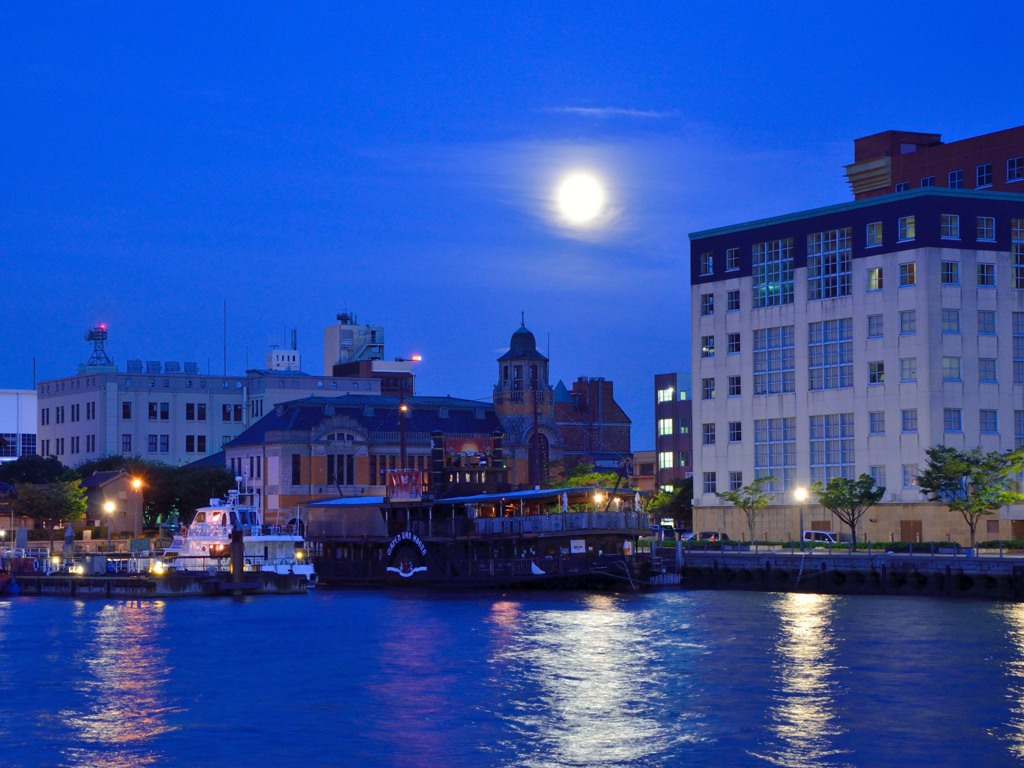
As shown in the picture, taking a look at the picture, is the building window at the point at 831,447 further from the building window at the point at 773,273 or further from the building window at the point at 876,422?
the building window at the point at 773,273

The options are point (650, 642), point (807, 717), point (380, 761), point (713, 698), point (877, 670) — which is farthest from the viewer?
point (650, 642)

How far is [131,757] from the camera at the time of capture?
3988 centimetres

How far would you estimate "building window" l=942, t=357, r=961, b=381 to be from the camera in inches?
4247

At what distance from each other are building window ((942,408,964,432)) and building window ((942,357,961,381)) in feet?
6.93

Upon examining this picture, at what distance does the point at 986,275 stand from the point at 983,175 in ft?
56.9

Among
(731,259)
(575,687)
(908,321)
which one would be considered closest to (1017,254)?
(908,321)

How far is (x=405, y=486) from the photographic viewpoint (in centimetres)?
10212

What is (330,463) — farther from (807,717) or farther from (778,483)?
(807,717)

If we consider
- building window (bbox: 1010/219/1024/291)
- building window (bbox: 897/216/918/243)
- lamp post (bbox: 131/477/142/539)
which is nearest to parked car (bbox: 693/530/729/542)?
building window (bbox: 897/216/918/243)

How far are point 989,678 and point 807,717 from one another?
9.25 m

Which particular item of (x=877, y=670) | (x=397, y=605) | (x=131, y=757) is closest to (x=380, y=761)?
(x=131, y=757)

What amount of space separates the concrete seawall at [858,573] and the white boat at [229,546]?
918 inches

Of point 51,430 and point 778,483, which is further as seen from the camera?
point 51,430

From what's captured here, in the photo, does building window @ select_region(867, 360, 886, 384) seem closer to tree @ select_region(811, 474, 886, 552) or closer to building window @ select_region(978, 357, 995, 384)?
building window @ select_region(978, 357, 995, 384)
